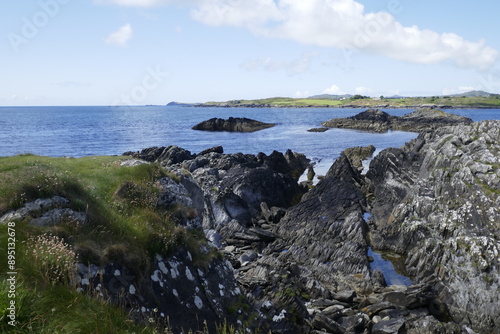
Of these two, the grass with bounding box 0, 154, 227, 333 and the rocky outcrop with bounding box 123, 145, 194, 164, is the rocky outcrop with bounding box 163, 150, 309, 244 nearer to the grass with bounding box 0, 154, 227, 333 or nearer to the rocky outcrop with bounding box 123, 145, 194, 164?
the rocky outcrop with bounding box 123, 145, 194, 164

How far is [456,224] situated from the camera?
25297 mm

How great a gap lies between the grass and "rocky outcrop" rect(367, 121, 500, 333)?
49.7 ft

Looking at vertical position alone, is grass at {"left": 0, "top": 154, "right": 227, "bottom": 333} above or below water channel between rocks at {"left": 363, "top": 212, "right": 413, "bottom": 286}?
above

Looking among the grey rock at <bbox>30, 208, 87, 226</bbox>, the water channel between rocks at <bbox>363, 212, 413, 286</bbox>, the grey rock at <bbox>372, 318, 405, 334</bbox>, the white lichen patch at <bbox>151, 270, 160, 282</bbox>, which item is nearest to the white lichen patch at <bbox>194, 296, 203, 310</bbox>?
the white lichen patch at <bbox>151, 270, 160, 282</bbox>

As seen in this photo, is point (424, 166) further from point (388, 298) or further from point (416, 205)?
point (388, 298)

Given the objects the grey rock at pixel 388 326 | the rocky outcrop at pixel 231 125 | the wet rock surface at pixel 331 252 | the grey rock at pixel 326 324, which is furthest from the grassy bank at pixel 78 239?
the rocky outcrop at pixel 231 125

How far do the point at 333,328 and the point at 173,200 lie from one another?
9209 mm

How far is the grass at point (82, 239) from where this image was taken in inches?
314

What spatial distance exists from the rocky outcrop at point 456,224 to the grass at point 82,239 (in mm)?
15155

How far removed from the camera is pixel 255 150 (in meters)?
88.6

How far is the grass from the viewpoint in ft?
26.2

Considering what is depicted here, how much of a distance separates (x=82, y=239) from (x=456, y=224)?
23.7 m
